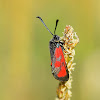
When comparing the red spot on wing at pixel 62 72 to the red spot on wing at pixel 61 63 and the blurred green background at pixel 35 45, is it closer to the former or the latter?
the red spot on wing at pixel 61 63

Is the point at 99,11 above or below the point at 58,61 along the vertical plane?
above

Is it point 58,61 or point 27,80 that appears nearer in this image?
point 58,61

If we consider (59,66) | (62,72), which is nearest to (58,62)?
(59,66)

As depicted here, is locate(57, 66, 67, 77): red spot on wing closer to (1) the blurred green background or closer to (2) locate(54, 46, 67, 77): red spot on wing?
(2) locate(54, 46, 67, 77): red spot on wing

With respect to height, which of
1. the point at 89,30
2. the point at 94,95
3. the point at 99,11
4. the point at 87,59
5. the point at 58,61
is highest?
the point at 99,11

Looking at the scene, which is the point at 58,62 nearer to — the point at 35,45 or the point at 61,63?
the point at 61,63

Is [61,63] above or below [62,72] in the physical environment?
above

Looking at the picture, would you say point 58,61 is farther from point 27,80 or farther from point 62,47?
point 27,80

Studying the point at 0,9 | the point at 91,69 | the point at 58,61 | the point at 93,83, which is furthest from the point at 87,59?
the point at 0,9

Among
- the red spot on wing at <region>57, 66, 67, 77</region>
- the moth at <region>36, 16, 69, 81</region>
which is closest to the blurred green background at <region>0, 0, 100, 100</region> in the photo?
the moth at <region>36, 16, 69, 81</region>
